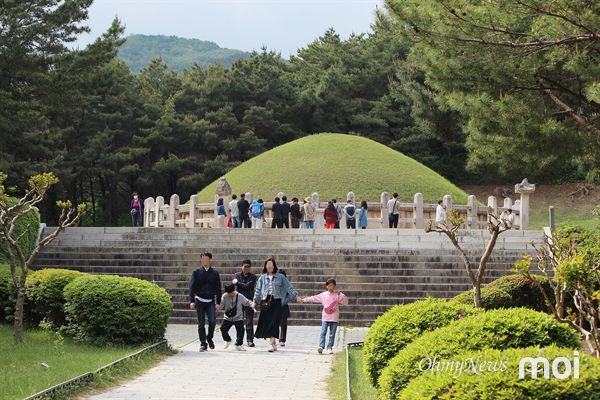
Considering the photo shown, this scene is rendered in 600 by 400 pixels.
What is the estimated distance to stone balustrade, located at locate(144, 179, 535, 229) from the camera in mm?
23703

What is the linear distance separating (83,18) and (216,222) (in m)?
7.10

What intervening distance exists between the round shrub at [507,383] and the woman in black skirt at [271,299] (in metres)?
6.46

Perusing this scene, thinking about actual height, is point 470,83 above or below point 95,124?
below

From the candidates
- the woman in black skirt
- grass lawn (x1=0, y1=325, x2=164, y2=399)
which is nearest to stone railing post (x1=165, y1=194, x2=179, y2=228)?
grass lawn (x1=0, y1=325, x2=164, y2=399)

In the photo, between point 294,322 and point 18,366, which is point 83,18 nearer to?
point 294,322

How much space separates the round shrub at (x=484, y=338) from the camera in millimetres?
5370

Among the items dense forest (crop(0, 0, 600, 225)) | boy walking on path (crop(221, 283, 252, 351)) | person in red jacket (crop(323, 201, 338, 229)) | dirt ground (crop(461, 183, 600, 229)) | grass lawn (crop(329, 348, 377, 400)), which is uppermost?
dense forest (crop(0, 0, 600, 225))

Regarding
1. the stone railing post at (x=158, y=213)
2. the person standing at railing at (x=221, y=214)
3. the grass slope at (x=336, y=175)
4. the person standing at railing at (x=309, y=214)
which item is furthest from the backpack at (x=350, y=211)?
the stone railing post at (x=158, y=213)

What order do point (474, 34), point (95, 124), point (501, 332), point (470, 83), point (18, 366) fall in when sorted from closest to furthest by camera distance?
point (501, 332), point (18, 366), point (474, 34), point (470, 83), point (95, 124)

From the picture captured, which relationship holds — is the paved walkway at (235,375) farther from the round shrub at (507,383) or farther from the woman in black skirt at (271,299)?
the round shrub at (507,383)

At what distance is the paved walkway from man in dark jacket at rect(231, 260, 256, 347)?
0.81 feet

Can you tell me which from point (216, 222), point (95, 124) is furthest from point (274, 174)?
point (95, 124)

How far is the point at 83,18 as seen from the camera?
23875mm

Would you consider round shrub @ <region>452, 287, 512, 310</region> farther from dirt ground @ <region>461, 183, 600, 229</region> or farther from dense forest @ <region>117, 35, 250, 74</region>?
dense forest @ <region>117, 35, 250, 74</region>
